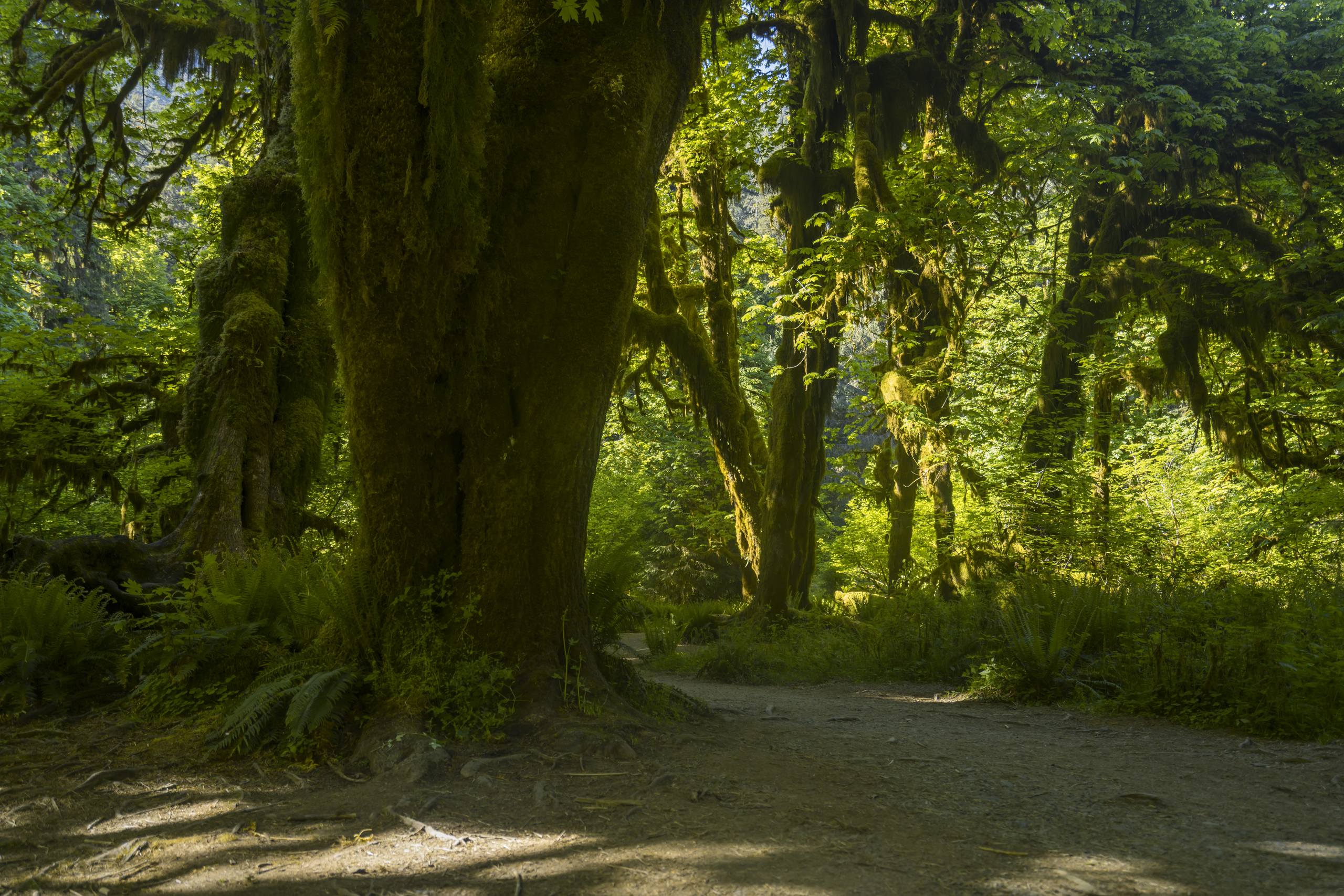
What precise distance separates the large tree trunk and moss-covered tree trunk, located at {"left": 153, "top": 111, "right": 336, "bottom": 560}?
128 inches

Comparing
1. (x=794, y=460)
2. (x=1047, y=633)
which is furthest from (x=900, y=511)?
(x=1047, y=633)

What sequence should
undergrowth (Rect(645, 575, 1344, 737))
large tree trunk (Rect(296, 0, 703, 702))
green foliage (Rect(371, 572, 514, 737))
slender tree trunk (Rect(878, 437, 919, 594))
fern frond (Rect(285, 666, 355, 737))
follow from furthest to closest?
slender tree trunk (Rect(878, 437, 919, 594)), undergrowth (Rect(645, 575, 1344, 737)), large tree trunk (Rect(296, 0, 703, 702)), green foliage (Rect(371, 572, 514, 737)), fern frond (Rect(285, 666, 355, 737))

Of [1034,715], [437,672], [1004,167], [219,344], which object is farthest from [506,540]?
[1004,167]

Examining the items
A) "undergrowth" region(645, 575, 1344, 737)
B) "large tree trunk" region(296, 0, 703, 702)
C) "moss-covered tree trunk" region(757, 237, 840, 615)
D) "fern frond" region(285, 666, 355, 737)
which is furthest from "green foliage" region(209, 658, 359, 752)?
"moss-covered tree trunk" region(757, 237, 840, 615)

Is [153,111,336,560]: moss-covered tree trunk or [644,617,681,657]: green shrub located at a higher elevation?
[153,111,336,560]: moss-covered tree trunk

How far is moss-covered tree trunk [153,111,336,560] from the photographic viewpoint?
7.04 m

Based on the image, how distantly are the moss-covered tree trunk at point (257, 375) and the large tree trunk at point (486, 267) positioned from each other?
3.25m

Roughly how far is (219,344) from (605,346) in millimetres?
4808

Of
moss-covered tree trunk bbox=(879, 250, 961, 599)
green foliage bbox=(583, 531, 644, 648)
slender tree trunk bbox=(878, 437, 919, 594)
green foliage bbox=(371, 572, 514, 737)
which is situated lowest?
green foliage bbox=(371, 572, 514, 737)

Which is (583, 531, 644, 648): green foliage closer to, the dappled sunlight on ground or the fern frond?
the dappled sunlight on ground

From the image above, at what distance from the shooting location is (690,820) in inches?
119

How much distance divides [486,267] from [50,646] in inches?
138

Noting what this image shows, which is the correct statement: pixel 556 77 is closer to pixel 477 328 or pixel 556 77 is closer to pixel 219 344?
pixel 477 328

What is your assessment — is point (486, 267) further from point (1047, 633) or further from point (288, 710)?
point (1047, 633)
